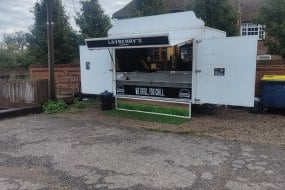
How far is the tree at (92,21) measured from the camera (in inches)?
825

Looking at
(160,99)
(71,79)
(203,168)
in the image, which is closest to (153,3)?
(71,79)

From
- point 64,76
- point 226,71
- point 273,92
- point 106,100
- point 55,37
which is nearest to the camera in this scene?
point 226,71

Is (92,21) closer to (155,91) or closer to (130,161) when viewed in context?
(155,91)

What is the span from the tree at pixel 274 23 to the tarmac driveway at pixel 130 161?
21.3 ft

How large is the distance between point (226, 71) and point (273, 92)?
7.08 feet

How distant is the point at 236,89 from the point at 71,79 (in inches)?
330

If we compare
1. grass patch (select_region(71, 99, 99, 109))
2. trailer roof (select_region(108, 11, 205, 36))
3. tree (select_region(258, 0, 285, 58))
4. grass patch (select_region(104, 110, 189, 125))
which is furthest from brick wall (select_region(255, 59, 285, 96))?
grass patch (select_region(71, 99, 99, 109))

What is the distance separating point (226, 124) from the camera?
32.3ft

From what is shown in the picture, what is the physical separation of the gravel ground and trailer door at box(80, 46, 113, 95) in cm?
114

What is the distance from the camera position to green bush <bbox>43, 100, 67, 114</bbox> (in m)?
12.4

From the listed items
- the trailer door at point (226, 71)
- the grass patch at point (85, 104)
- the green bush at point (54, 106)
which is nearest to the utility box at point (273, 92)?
the trailer door at point (226, 71)

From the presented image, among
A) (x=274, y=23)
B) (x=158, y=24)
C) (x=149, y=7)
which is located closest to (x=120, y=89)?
(x=158, y=24)

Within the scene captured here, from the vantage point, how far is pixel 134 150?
289 inches

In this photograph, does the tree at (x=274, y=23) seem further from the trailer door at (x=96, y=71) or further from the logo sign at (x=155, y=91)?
the trailer door at (x=96, y=71)
